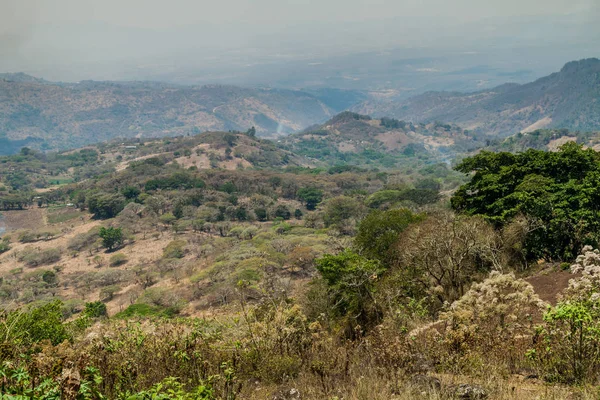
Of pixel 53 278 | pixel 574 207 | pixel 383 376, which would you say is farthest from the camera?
pixel 53 278

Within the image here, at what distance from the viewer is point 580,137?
138 m

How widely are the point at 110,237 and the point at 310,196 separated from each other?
141 feet

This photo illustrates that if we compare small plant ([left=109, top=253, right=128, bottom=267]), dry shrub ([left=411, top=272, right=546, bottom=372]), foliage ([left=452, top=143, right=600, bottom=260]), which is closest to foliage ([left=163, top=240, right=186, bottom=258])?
small plant ([left=109, top=253, right=128, bottom=267])

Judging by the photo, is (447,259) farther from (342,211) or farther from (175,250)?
(342,211)

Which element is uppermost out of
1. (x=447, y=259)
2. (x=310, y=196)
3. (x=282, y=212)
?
(x=447, y=259)

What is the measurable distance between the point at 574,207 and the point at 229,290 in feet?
81.4

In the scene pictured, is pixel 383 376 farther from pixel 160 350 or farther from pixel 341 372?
pixel 160 350

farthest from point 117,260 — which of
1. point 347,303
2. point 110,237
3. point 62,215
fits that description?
point 347,303

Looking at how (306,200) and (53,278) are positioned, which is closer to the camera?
(53,278)

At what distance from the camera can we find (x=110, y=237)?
195 ft

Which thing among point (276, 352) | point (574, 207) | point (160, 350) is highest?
point (160, 350)

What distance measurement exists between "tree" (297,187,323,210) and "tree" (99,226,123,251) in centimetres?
4035

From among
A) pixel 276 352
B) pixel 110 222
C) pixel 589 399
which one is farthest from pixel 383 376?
pixel 110 222

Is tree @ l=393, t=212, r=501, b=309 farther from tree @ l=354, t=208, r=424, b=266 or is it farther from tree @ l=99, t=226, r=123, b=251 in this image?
tree @ l=99, t=226, r=123, b=251
